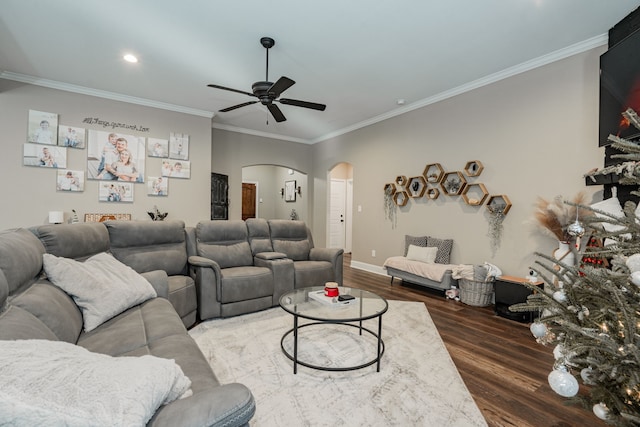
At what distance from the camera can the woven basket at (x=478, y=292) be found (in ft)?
12.2

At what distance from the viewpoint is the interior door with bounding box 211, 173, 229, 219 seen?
5.91 m

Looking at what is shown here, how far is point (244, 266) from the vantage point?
363 cm

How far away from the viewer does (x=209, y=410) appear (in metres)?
0.82

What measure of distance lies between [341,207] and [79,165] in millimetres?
5577

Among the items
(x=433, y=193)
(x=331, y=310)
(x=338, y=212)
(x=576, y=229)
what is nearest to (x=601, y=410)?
(x=331, y=310)

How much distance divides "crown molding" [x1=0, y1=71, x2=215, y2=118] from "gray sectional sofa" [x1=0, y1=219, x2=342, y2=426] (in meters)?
2.60

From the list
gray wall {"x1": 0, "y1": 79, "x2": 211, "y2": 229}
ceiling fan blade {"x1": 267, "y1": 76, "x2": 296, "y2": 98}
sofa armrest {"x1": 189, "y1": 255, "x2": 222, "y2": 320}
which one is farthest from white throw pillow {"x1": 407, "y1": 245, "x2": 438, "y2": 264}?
gray wall {"x1": 0, "y1": 79, "x2": 211, "y2": 229}

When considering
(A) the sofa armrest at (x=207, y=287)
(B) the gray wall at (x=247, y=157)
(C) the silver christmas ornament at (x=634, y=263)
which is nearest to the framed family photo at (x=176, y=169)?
(B) the gray wall at (x=247, y=157)

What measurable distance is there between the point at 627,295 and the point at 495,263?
2900 millimetres

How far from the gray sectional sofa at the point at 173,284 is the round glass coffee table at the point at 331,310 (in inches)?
29.9

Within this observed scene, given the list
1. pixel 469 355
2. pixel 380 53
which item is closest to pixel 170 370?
pixel 469 355

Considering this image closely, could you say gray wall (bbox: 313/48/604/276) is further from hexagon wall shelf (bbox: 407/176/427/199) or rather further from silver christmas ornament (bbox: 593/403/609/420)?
silver christmas ornament (bbox: 593/403/609/420)

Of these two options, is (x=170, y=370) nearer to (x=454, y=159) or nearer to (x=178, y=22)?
(x=178, y=22)

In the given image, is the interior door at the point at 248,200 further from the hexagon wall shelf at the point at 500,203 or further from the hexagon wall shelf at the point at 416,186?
the hexagon wall shelf at the point at 500,203
